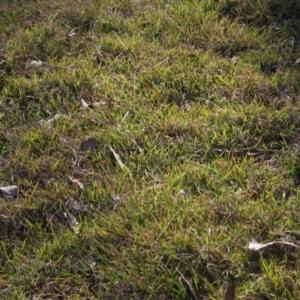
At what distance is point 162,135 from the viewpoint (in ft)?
10.2

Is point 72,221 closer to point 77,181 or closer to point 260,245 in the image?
point 77,181

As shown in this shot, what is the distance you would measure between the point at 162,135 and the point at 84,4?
1.41 meters

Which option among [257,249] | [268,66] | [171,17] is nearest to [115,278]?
[257,249]

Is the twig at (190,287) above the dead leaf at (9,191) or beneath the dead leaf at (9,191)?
above

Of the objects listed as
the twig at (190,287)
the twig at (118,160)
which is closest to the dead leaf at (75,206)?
the twig at (118,160)

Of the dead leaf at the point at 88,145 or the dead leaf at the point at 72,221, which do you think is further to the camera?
the dead leaf at the point at 88,145

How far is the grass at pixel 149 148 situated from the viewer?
2.46 metres

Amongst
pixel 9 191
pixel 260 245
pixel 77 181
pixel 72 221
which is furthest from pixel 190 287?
pixel 9 191

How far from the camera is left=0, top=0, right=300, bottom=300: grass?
2.46 metres

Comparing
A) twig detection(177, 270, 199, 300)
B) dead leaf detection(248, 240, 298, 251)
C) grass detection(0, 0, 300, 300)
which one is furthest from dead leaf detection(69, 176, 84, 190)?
dead leaf detection(248, 240, 298, 251)

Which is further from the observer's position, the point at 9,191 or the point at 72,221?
the point at 9,191

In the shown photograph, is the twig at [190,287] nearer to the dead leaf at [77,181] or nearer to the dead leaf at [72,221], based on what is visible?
the dead leaf at [72,221]

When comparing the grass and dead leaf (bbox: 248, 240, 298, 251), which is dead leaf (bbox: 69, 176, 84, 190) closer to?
the grass

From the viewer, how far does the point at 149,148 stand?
9.97 feet
